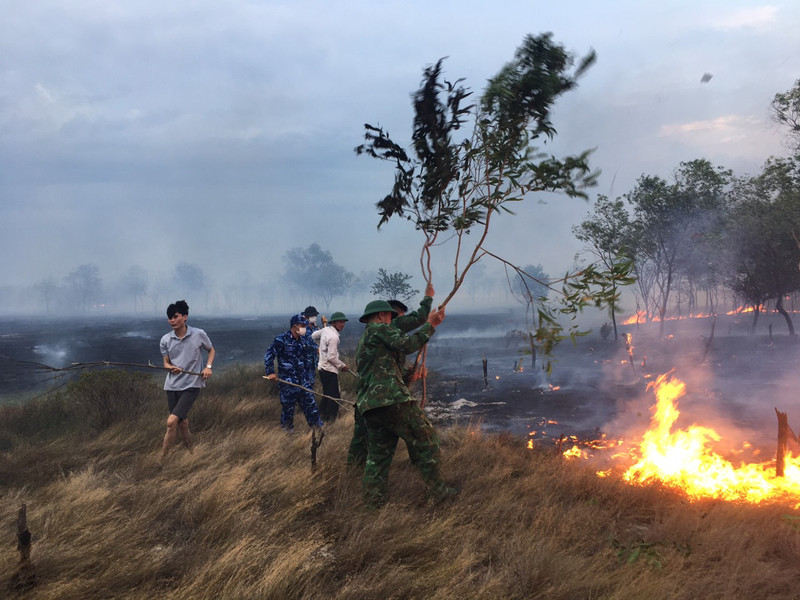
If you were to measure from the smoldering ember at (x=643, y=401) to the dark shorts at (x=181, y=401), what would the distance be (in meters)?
2.22

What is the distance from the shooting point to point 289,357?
7.61 meters

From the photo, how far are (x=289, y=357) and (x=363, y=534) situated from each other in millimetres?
4186

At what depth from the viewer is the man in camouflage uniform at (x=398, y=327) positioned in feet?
15.9

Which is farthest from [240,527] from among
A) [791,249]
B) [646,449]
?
[791,249]

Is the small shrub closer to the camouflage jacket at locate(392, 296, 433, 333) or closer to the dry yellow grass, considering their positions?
the dry yellow grass

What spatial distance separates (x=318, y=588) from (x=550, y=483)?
3.27m

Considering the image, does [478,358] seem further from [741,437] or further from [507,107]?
[507,107]

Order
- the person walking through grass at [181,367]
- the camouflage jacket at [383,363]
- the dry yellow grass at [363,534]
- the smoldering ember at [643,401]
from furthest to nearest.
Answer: the smoldering ember at [643,401]
the person walking through grass at [181,367]
the camouflage jacket at [383,363]
the dry yellow grass at [363,534]

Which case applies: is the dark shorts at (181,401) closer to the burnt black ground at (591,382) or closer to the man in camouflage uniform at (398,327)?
the burnt black ground at (591,382)

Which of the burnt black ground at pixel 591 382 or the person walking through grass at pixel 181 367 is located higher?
the person walking through grass at pixel 181 367

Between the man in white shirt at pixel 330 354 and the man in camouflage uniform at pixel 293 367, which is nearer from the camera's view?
the man in camouflage uniform at pixel 293 367

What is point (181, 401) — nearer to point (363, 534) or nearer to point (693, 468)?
point (363, 534)

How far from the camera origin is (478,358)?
94.1 feet

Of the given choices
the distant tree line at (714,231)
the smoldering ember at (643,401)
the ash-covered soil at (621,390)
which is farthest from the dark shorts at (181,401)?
the distant tree line at (714,231)
